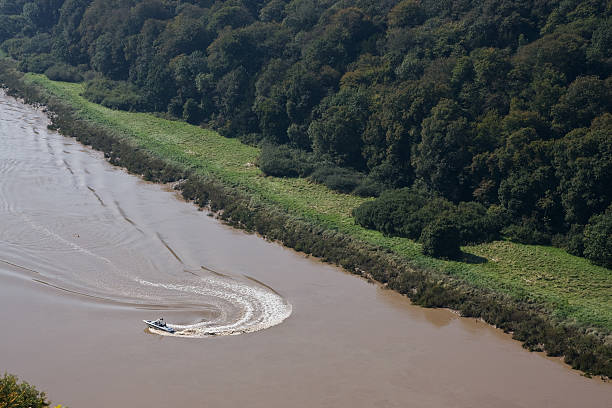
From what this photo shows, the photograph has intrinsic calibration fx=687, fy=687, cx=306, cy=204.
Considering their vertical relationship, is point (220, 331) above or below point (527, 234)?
below

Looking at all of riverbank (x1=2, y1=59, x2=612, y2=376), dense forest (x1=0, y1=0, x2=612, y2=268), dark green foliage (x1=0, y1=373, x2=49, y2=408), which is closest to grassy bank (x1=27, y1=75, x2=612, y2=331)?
riverbank (x1=2, y1=59, x2=612, y2=376)

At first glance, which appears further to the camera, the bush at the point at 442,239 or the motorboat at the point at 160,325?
the bush at the point at 442,239

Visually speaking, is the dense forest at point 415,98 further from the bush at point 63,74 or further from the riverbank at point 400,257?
the bush at point 63,74

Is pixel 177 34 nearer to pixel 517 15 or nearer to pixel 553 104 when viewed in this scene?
pixel 517 15

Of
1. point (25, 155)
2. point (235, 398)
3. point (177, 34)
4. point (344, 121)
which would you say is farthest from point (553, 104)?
point (177, 34)

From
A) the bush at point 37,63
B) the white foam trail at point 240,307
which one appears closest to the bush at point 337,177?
the white foam trail at point 240,307

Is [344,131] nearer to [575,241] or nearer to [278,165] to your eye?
[278,165]

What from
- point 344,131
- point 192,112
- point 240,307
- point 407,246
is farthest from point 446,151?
point 192,112
